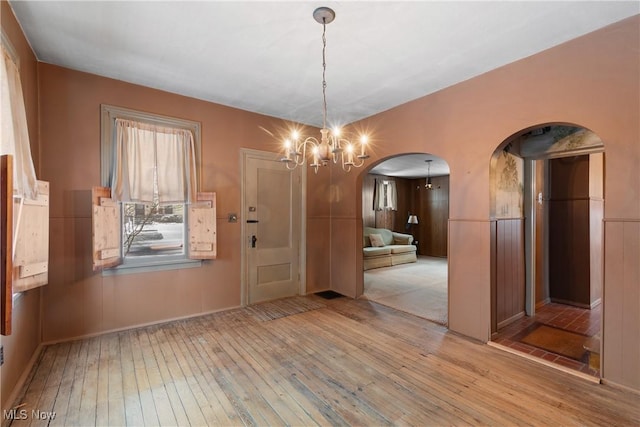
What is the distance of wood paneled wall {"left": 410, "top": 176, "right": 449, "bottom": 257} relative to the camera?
9.54m

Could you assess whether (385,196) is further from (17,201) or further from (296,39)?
(17,201)

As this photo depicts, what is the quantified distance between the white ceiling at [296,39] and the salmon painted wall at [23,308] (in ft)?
0.45

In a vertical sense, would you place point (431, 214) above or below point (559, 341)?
above

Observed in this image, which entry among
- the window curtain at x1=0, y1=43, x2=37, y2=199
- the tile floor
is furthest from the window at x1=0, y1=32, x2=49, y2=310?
the tile floor

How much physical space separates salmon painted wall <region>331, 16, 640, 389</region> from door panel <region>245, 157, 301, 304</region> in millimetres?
1547

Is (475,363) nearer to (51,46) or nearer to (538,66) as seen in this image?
(538,66)

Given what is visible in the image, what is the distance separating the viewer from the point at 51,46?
8.75 feet

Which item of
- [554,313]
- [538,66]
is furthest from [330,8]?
[554,313]

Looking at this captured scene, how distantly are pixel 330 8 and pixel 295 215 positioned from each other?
3142 mm

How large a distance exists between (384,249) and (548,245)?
3.61 meters

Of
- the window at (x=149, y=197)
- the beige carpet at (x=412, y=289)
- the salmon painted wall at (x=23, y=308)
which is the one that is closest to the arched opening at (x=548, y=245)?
the beige carpet at (x=412, y=289)

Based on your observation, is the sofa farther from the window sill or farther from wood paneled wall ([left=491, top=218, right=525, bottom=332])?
the window sill

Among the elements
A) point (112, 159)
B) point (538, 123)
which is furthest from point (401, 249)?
point (112, 159)

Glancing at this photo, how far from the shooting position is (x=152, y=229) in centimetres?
357
